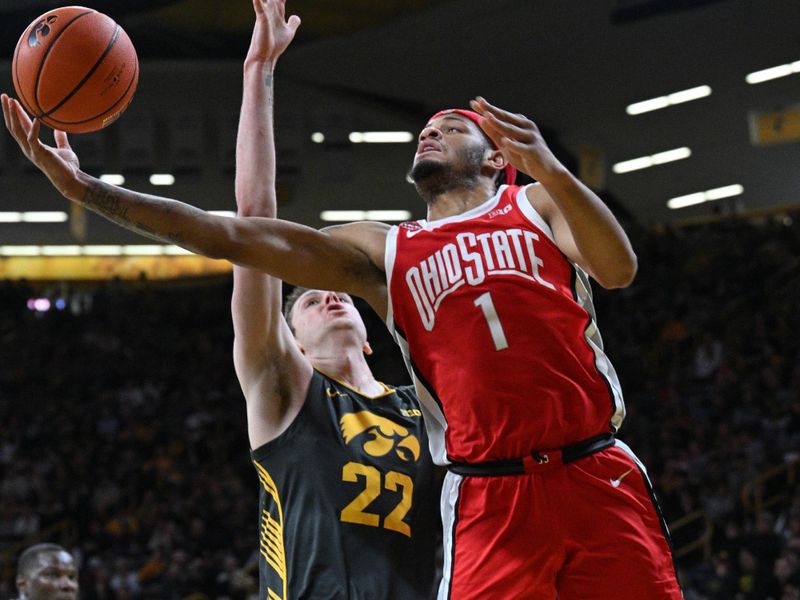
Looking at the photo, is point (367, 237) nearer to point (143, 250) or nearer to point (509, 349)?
point (509, 349)

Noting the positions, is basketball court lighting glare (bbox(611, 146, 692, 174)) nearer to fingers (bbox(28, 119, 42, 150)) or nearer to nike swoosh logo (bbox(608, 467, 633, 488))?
nike swoosh logo (bbox(608, 467, 633, 488))

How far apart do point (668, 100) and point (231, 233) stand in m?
16.0

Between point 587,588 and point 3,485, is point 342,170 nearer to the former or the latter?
point 3,485

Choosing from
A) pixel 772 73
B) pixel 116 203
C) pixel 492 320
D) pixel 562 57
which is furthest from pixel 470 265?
pixel 772 73

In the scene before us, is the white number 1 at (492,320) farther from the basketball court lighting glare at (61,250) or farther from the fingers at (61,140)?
the basketball court lighting glare at (61,250)

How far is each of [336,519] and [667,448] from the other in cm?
1197

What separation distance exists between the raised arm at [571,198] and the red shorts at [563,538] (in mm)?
541

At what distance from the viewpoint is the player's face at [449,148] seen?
11.1 feet

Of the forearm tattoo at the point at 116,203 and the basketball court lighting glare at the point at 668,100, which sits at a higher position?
the basketball court lighting glare at the point at 668,100

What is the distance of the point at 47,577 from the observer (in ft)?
17.2

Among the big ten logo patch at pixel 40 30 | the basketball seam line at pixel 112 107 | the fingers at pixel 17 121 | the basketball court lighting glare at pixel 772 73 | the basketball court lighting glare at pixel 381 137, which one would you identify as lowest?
the fingers at pixel 17 121

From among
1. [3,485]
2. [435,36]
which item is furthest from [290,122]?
[3,485]

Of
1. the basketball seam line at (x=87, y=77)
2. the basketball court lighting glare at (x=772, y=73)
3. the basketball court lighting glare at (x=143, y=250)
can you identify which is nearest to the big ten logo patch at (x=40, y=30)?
the basketball seam line at (x=87, y=77)

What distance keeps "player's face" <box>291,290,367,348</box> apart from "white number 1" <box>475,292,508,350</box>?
1.15 metres
